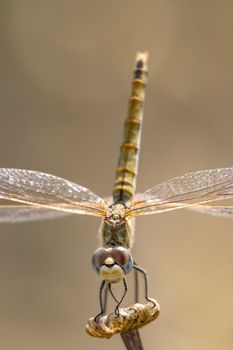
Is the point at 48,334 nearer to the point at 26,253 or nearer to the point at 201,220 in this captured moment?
the point at 26,253

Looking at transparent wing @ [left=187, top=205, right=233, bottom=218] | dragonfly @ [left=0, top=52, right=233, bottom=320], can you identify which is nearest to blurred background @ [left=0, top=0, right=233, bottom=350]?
transparent wing @ [left=187, top=205, right=233, bottom=218]

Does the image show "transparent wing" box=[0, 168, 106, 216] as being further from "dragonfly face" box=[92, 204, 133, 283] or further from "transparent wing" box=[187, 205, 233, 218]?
"transparent wing" box=[187, 205, 233, 218]

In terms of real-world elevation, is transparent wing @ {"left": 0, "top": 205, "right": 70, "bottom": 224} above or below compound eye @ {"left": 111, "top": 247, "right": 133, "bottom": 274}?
above

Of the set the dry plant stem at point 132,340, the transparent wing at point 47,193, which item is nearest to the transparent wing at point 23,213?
the transparent wing at point 47,193

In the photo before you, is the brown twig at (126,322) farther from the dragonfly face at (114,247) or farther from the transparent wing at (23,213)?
the transparent wing at (23,213)

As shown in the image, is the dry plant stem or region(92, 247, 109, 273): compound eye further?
region(92, 247, 109, 273): compound eye

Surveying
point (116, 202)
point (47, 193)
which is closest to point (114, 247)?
point (116, 202)

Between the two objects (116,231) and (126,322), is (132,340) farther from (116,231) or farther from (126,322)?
(116,231)
